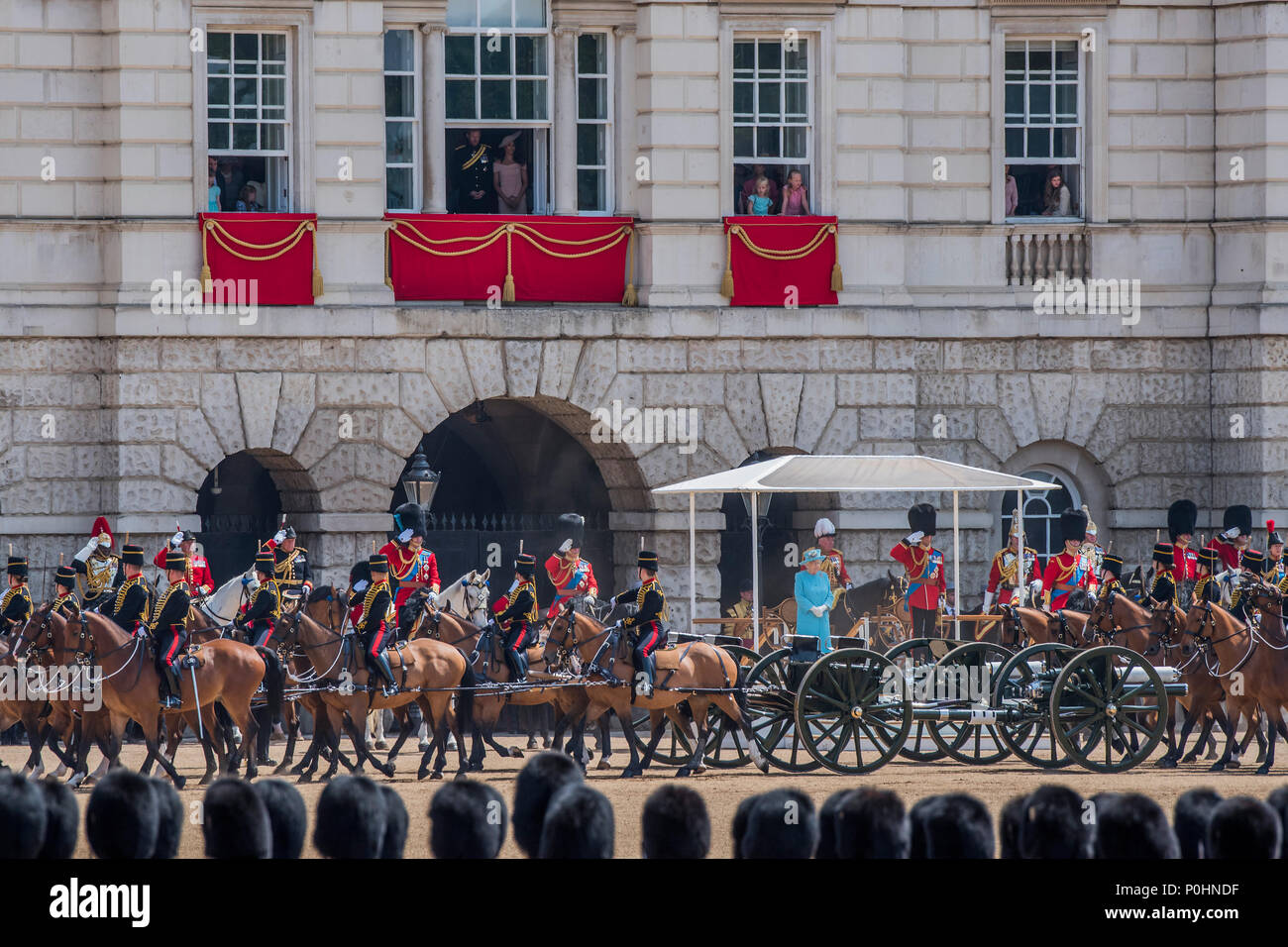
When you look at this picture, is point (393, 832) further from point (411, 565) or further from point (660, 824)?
point (411, 565)

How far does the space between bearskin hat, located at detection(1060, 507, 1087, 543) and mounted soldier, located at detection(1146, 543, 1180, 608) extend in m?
2.55

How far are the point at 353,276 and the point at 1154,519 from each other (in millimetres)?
8964

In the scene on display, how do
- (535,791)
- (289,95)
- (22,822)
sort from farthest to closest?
(289,95)
(535,791)
(22,822)

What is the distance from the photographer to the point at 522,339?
80.1ft

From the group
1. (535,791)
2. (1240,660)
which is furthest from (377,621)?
(535,791)

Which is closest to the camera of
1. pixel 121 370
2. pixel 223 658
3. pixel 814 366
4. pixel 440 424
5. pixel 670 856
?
pixel 670 856

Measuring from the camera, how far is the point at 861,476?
20828mm

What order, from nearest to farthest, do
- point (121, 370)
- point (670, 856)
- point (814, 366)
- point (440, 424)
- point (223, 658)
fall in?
point (670, 856), point (223, 658), point (121, 370), point (814, 366), point (440, 424)

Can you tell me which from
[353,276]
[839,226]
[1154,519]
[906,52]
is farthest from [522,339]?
[1154,519]

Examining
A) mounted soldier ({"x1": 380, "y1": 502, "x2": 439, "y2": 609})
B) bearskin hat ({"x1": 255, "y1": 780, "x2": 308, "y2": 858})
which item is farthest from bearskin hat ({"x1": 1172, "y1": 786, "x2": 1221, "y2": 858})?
mounted soldier ({"x1": 380, "y1": 502, "x2": 439, "y2": 609})

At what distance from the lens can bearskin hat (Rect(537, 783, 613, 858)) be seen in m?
8.71

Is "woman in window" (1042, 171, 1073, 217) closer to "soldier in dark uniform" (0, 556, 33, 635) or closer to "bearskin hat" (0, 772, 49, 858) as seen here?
"soldier in dark uniform" (0, 556, 33, 635)

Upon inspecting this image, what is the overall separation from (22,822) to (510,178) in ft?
55.6
